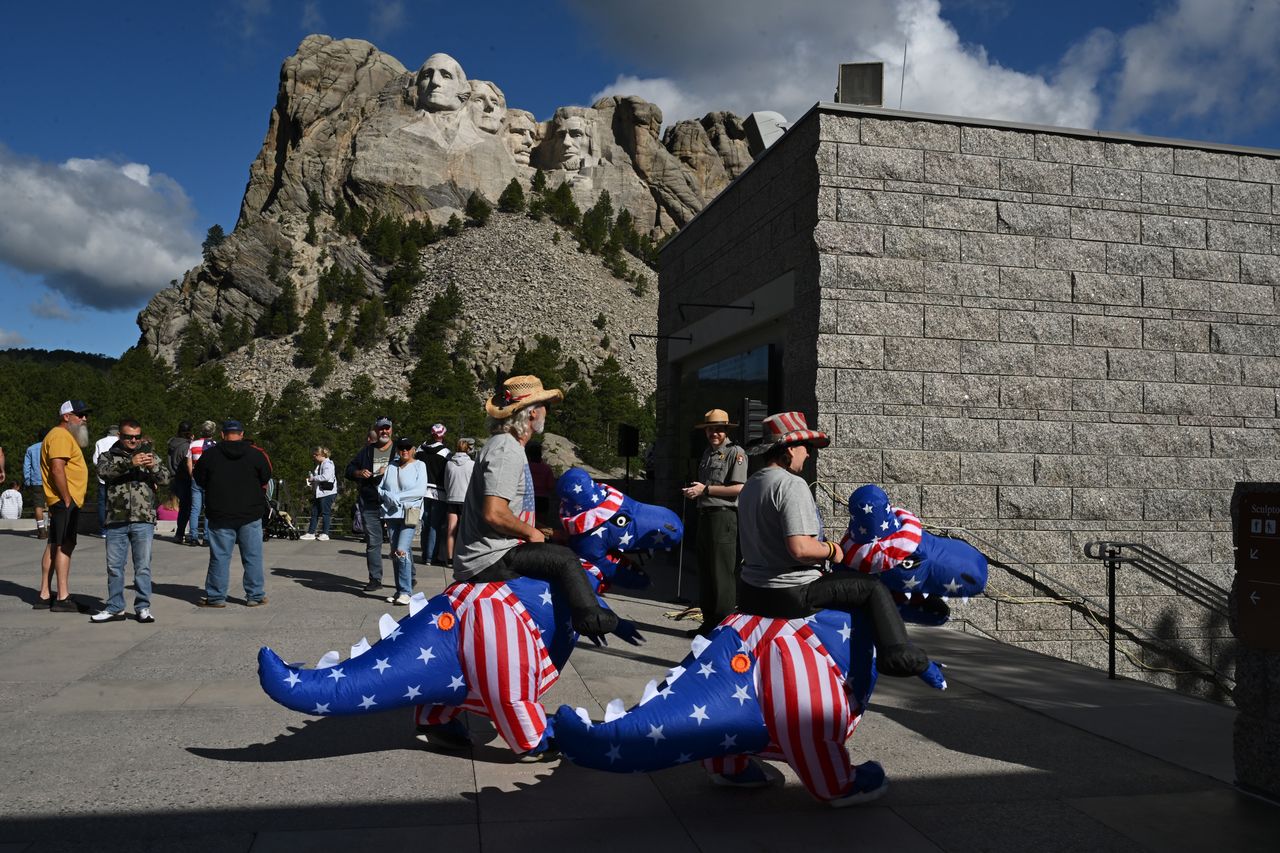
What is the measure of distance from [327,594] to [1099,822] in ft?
27.1

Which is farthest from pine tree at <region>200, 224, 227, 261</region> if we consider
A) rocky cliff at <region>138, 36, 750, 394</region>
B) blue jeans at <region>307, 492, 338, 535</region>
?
blue jeans at <region>307, 492, 338, 535</region>

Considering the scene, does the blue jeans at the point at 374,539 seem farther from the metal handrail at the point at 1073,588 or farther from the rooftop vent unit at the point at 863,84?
the rooftop vent unit at the point at 863,84

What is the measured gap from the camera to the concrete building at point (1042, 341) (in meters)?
9.88

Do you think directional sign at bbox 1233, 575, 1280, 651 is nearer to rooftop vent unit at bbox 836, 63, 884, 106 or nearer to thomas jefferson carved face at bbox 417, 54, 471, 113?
rooftop vent unit at bbox 836, 63, 884, 106

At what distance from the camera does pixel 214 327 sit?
103 m

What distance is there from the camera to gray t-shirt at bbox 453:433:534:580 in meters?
4.57

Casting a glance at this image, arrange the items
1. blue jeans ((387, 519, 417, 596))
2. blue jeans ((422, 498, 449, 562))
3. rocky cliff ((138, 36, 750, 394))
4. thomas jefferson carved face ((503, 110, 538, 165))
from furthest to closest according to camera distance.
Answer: thomas jefferson carved face ((503, 110, 538, 165)) < rocky cliff ((138, 36, 750, 394)) < blue jeans ((422, 498, 449, 562)) < blue jeans ((387, 519, 417, 596))

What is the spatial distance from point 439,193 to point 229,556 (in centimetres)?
11442

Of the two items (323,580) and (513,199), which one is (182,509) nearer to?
(323,580)

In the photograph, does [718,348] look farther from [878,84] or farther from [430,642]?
[430,642]

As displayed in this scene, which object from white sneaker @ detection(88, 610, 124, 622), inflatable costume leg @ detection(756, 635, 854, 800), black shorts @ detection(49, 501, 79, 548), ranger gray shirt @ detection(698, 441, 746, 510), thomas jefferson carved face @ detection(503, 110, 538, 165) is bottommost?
white sneaker @ detection(88, 610, 124, 622)

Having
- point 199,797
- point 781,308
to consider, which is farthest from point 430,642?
point 781,308

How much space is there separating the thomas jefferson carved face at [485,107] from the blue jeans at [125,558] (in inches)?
4992

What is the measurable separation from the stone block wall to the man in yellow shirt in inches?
272
